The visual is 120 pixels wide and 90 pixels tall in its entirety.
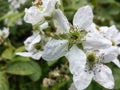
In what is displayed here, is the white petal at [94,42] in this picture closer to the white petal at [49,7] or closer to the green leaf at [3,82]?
the white petal at [49,7]

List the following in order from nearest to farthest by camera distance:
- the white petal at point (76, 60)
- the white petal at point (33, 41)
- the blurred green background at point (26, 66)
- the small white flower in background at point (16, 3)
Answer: the white petal at point (76, 60)
the white petal at point (33, 41)
the blurred green background at point (26, 66)
the small white flower in background at point (16, 3)

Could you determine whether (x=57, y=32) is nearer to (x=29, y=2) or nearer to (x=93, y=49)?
(x=93, y=49)

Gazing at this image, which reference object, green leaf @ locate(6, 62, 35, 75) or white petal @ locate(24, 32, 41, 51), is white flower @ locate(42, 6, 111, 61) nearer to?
white petal @ locate(24, 32, 41, 51)

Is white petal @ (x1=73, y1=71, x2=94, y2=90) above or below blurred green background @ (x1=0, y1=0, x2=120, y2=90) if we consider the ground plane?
above

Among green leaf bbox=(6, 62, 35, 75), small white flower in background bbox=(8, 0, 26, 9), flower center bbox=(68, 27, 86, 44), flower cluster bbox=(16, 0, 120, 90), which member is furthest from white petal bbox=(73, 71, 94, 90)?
small white flower in background bbox=(8, 0, 26, 9)

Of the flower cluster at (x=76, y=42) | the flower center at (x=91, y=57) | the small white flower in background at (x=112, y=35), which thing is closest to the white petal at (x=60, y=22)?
the flower cluster at (x=76, y=42)

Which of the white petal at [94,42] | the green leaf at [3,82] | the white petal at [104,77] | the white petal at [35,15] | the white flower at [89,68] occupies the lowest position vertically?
the green leaf at [3,82]
